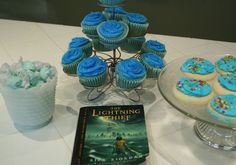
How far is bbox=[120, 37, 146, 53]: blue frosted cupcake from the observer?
962mm

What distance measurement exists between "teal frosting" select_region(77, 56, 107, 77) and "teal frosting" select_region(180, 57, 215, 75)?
9.6 inches

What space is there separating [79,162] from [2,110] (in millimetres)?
347

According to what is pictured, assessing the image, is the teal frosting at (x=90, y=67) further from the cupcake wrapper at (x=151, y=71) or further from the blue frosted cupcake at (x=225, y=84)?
the blue frosted cupcake at (x=225, y=84)

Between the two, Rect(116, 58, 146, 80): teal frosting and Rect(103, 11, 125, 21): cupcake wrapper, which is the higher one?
Rect(103, 11, 125, 21): cupcake wrapper

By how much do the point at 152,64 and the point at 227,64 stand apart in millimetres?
226

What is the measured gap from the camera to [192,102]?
82cm

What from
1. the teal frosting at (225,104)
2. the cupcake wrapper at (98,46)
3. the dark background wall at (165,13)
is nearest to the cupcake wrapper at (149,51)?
the cupcake wrapper at (98,46)

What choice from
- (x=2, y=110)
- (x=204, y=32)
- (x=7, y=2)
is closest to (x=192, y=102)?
(x=2, y=110)

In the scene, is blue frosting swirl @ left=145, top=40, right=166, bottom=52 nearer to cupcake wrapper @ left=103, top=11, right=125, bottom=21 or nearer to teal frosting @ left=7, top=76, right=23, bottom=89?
cupcake wrapper @ left=103, top=11, right=125, bottom=21

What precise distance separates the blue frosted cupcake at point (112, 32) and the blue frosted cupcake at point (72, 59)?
0.31ft

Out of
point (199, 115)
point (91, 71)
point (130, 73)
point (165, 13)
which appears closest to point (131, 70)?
point (130, 73)

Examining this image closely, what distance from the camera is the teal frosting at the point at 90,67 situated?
87cm

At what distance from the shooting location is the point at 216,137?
86 centimetres

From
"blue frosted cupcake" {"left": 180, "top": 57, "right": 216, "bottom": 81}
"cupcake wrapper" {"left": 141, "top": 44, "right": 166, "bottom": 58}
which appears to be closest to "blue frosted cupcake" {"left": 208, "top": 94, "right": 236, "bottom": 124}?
"blue frosted cupcake" {"left": 180, "top": 57, "right": 216, "bottom": 81}
